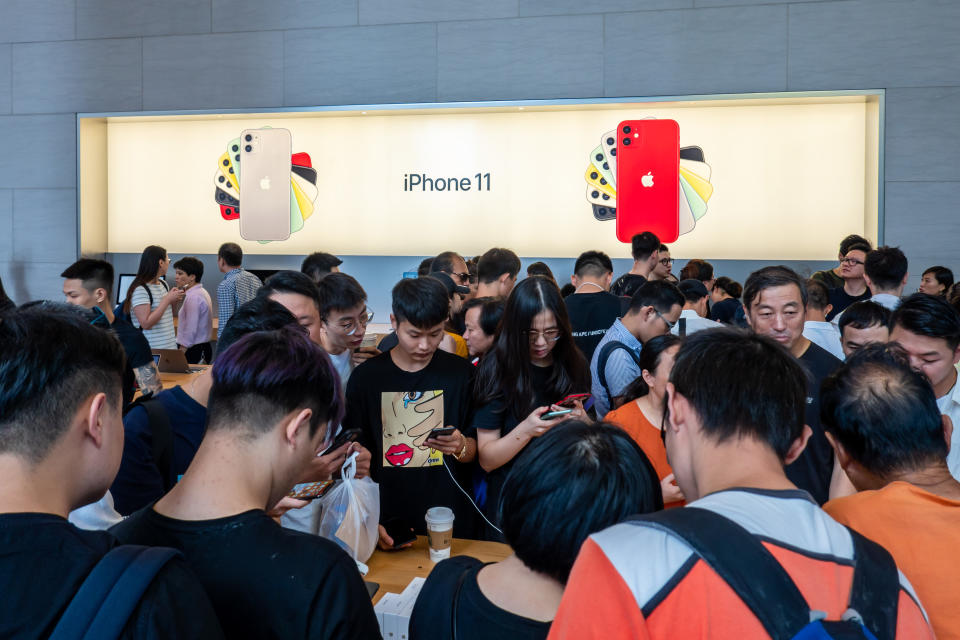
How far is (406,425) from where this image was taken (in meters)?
2.46

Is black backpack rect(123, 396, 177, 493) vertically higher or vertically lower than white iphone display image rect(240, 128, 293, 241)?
lower

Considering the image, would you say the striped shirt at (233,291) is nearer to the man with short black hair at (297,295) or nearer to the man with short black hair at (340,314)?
the man with short black hair at (340,314)

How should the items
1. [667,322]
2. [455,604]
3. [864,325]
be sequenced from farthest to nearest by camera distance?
[667,322] → [864,325] → [455,604]

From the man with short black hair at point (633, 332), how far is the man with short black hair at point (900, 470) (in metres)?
1.68

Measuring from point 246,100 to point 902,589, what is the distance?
698 cm

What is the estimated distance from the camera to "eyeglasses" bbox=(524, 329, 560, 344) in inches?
98.7

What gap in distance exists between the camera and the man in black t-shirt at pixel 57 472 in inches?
32.9

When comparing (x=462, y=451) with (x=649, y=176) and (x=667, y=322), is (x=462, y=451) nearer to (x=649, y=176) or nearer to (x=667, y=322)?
(x=667, y=322)

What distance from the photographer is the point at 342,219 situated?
6.98 m

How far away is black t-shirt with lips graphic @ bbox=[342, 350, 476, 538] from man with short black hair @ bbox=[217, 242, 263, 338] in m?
4.08

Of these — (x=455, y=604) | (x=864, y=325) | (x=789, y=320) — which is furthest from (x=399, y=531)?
(x=864, y=325)

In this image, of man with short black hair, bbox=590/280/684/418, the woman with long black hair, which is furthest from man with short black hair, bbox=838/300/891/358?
the woman with long black hair

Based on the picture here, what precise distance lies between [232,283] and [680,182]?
13.0 feet

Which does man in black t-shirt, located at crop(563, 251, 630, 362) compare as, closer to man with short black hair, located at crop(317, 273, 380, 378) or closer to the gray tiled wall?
man with short black hair, located at crop(317, 273, 380, 378)
